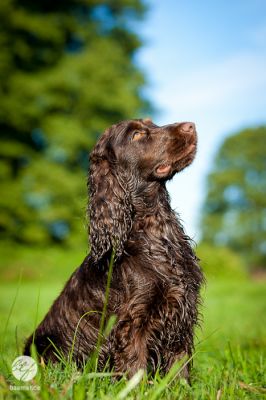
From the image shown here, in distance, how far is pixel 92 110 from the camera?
24656 millimetres

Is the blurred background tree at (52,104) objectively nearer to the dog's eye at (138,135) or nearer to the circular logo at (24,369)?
the dog's eye at (138,135)

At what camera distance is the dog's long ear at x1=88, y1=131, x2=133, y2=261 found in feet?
10.8

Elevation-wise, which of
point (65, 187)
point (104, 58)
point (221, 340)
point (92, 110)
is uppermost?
point (104, 58)

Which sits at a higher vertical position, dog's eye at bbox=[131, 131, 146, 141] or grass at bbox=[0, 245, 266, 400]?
dog's eye at bbox=[131, 131, 146, 141]

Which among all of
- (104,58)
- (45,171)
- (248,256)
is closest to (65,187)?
(45,171)

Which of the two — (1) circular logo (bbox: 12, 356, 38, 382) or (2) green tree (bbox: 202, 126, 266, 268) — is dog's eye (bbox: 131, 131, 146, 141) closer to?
(1) circular logo (bbox: 12, 356, 38, 382)

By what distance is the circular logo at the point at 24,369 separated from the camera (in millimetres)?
2162

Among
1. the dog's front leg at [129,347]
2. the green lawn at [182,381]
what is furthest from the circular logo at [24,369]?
the dog's front leg at [129,347]

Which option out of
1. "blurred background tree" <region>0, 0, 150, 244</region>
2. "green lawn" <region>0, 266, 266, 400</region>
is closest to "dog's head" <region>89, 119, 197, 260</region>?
"green lawn" <region>0, 266, 266, 400</region>

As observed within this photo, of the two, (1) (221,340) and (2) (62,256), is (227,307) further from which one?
(2) (62,256)

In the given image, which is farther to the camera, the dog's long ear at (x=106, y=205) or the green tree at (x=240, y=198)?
the green tree at (x=240, y=198)

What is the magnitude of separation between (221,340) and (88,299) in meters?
3.22

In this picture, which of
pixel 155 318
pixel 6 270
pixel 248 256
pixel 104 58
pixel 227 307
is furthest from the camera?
pixel 248 256

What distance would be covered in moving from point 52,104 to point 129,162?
66.9 feet
